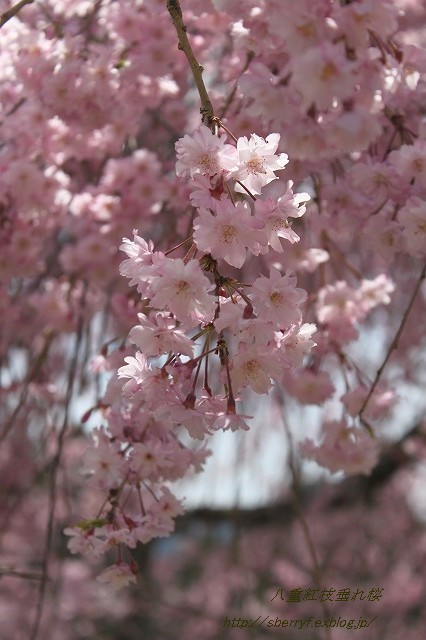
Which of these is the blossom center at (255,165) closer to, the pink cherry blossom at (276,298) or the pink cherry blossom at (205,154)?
the pink cherry blossom at (205,154)

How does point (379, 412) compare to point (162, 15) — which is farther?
point (162, 15)

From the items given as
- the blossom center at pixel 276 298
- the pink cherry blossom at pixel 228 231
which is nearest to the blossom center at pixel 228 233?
the pink cherry blossom at pixel 228 231

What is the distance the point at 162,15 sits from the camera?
2.05 metres

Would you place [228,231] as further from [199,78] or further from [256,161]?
[199,78]

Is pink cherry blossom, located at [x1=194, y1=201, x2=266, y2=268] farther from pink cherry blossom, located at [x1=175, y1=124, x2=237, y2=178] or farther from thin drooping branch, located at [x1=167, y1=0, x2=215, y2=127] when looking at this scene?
thin drooping branch, located at [x1=167, y1=0, x2=215, y2=127]

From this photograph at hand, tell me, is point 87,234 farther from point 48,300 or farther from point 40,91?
point 40,91

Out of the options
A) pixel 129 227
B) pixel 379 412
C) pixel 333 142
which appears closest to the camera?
pixel 333 142

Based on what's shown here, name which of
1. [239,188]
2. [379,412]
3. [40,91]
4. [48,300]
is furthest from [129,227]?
[239,188]

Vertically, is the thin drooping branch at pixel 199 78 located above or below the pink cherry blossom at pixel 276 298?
above

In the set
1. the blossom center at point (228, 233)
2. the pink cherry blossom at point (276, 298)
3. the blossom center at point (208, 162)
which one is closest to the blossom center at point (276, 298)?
the pink cherry blossom at point (276, 298)

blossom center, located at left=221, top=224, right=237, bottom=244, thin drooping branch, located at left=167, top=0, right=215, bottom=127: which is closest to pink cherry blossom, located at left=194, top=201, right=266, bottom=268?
blossom center, located at left=221, top=224, right=237, bottom=244

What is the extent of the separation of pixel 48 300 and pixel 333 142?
166 cm

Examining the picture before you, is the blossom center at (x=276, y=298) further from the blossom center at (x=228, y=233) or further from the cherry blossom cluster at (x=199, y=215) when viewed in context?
the blossom center at (x=228, y=233)

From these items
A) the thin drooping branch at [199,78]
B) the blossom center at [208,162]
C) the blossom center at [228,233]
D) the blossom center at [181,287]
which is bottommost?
the blossom center at [181,287]
